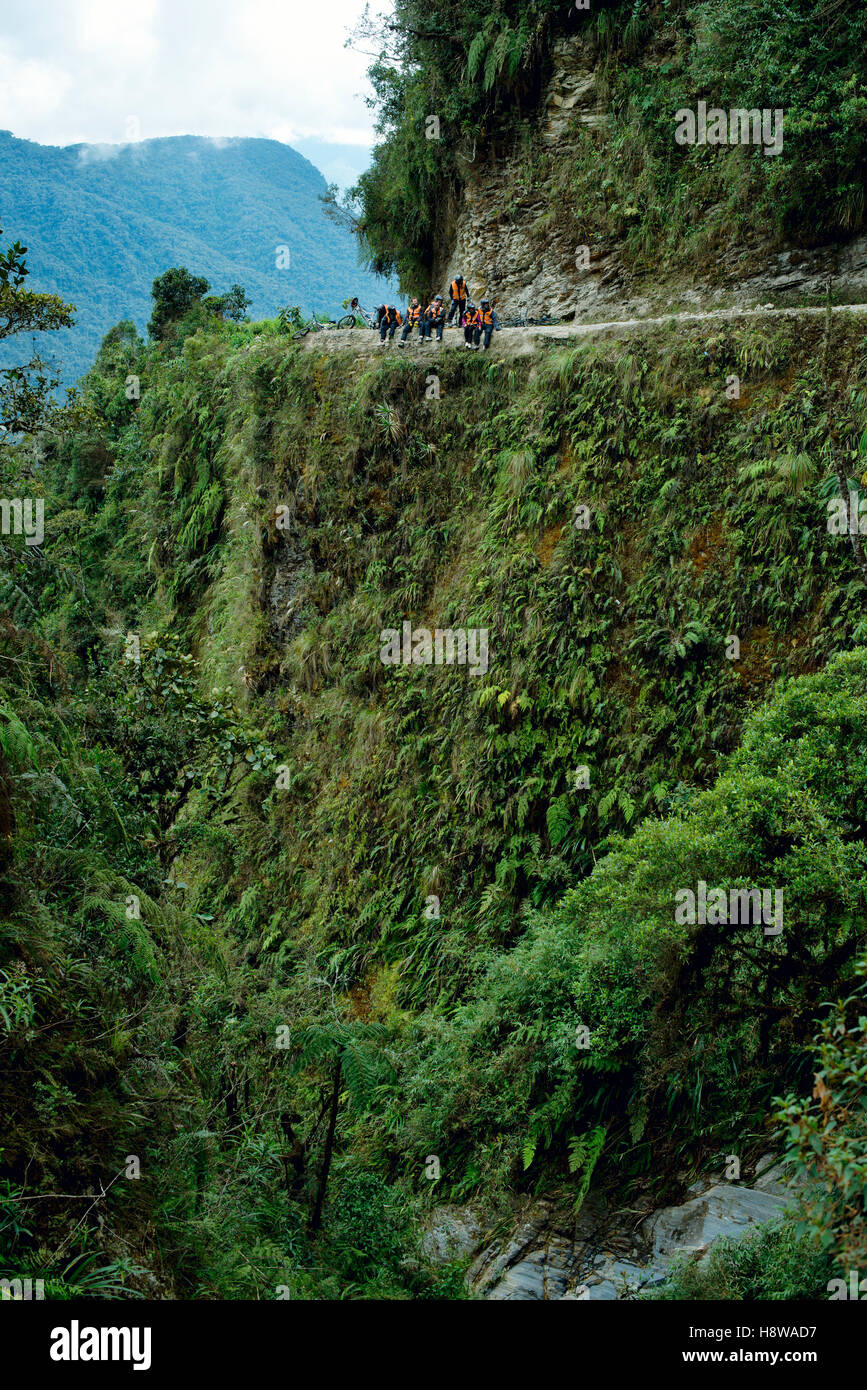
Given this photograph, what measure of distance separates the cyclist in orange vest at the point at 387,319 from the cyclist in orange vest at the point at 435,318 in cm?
68

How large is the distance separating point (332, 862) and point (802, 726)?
354 inches

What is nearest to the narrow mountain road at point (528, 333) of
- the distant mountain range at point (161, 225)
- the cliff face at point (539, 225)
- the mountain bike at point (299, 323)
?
the mountain bike at point (299, 323)

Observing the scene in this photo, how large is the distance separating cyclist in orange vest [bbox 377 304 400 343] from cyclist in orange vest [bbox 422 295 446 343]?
68 cm

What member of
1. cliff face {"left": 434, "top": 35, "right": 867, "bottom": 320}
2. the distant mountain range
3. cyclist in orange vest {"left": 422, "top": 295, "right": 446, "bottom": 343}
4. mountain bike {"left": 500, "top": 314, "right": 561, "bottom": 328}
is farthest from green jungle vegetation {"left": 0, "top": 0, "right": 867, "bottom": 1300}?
the distant mountain range

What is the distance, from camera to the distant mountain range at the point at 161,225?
75.8 metres

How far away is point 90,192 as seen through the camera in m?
97.2

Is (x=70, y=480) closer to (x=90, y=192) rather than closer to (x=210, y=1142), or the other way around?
(x=210, y=1142)

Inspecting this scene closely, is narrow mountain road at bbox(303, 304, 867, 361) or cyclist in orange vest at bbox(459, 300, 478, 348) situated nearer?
narrow mountain road at bbox(303, 304, 867, 361)

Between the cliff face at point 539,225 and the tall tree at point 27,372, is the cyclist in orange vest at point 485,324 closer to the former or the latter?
the cliff face at point 539,225

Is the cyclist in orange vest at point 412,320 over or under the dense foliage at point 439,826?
over

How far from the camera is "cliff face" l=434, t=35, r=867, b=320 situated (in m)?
16.1

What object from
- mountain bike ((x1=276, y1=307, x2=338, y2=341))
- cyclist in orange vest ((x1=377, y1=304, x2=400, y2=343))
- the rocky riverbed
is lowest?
the rocky riverbed

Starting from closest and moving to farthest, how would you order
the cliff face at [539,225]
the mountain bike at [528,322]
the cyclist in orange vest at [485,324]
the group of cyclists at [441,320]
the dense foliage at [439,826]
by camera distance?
the dense foliage at [439,826] → the cyclist in orange vest at [485,324] → the group of cyclists at [441,320] → the mountain bike at [528,322] → the cliff face at [539,225]

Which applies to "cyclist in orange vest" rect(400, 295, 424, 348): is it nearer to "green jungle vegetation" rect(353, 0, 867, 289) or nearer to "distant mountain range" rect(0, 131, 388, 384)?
"green jungle vegetation" rect(353, 0, 867, 289)
